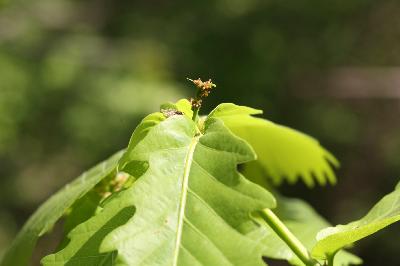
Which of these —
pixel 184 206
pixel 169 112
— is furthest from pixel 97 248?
pixel 169 112

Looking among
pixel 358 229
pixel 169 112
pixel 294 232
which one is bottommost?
pixel 294 232

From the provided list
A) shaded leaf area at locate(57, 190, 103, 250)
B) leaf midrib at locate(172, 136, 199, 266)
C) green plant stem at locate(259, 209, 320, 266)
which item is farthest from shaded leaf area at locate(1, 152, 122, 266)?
green plant stem at locate(259, 209, 320, 266)

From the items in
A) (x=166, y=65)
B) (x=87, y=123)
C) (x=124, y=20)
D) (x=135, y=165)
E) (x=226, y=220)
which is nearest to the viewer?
(x=226, y=220)

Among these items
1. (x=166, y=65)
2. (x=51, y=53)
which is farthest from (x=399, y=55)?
(x=51, y=53)

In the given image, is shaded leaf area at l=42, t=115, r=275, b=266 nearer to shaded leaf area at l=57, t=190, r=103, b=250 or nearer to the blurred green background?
shaded leaf area at l=57, t=190, r=103, b=250

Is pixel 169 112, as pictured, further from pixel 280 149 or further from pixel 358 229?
pixel 280 149

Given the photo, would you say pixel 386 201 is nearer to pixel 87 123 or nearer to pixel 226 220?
pixel 226 220
